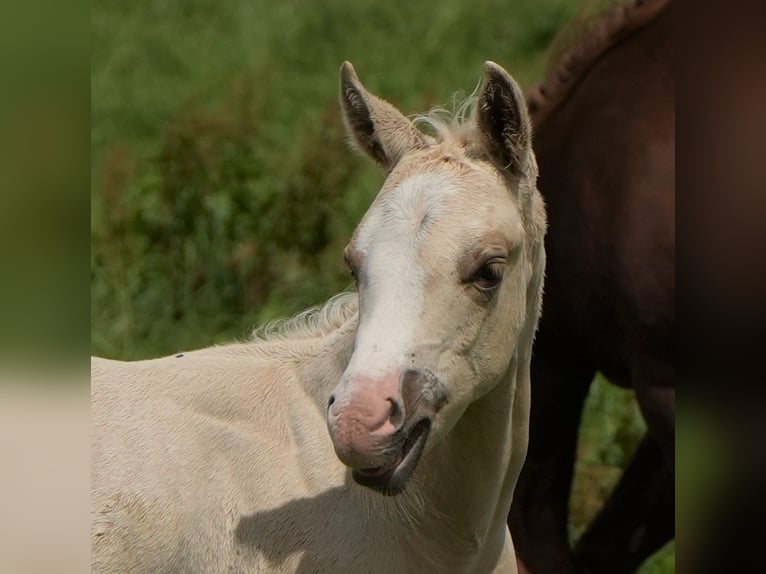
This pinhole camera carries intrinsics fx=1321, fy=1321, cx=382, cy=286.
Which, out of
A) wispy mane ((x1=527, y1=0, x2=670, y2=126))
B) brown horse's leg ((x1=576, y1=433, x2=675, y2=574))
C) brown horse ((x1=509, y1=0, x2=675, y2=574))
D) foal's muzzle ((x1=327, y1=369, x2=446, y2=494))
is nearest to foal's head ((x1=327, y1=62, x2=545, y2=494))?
foal's muzzle ((x1=327, y1=369, x2=446, y2=494))

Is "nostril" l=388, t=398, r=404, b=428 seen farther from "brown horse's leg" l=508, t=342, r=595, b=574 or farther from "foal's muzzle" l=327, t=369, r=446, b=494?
"brown horse's leg" l=508, t=342, r=595, b=574

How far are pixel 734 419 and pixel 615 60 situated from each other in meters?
2.40

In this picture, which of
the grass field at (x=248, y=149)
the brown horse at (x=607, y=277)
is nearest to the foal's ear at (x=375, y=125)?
the brown horse at (x=607, y=277)

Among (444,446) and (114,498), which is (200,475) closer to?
(114,498)

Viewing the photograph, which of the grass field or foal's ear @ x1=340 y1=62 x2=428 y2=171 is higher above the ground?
foal's ear @ x1=340 y1=62 x2=428 y2=171

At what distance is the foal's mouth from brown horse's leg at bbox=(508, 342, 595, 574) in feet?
6.76

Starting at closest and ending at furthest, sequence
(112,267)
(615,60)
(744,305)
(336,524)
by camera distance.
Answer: (744,305) < (336,524) < (615,60) < (112,267)

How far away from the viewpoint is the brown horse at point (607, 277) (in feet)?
12.7

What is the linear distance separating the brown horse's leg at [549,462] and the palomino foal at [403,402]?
1.45 m

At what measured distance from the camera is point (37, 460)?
1.54m

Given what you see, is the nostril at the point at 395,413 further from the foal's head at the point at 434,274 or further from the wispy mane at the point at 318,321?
the wispy mane at the point at 318,321

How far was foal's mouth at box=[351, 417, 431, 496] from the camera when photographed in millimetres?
2199

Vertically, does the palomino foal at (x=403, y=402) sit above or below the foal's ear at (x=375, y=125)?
below

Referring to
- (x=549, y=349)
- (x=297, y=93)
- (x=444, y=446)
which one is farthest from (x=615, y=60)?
(x=297, y=93)
